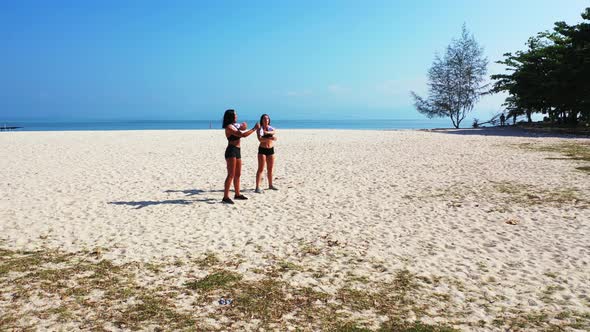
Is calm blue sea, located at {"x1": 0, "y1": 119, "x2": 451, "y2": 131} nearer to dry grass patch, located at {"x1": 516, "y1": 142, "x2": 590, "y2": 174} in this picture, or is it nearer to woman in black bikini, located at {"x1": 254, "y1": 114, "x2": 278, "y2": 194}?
dry grass patch, located at {"x1": 516, "y1": 142, "x2": 590, "y2": 174}

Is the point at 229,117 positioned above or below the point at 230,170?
above

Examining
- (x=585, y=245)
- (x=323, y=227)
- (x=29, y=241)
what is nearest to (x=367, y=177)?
(x=323, y=227)

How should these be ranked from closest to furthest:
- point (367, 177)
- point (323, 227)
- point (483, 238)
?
point (483, 238) < point (323, 227) < point (367, 177)

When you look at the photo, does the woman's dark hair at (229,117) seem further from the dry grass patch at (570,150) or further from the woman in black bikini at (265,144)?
the dry grass patch at (570,150)

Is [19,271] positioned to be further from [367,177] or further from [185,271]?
[367,177]

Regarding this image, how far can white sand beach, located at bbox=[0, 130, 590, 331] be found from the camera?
4.14m

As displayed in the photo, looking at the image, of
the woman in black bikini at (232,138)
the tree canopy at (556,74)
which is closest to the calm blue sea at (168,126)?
the tree canopy at (556,74)

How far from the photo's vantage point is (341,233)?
6.72 m

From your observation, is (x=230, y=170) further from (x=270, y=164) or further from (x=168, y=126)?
(x=168, y=126)

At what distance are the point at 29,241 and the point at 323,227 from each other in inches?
188

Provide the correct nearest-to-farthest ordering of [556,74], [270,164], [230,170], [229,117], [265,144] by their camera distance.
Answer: [229,117] < [230,170] < [265,144] < [270,164] < [556,74]

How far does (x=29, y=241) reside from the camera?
20.5ft

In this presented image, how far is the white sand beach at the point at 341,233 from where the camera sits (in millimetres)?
4141

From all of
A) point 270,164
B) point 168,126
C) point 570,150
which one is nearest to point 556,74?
point 570,150
